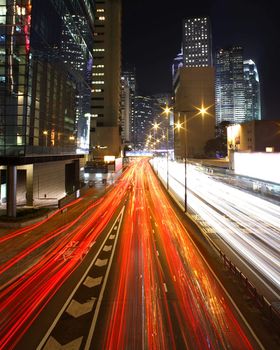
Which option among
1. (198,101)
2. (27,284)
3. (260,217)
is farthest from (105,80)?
(27,284)

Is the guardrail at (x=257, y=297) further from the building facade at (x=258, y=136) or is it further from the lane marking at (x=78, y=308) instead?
the building facade at (x=258, y=136)

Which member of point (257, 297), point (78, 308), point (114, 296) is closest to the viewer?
point (78, 308)

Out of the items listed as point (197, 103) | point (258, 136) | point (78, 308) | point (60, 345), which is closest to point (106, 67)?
point (197, 103)

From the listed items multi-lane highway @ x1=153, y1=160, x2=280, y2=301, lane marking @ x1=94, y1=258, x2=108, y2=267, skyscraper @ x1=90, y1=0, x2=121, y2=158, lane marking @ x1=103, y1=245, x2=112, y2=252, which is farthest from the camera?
skyscraper @ x1=90, y1=0, x2=121, y2=158

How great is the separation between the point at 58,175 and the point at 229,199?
25194 mm

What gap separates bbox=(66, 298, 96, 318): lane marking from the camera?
36.9 feet

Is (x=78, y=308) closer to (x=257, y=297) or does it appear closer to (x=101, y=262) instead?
(x=101, y=262)

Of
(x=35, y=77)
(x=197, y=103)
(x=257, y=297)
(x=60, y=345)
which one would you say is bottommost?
(x=60, y=345)

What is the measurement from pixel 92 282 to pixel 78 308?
2.40 meters

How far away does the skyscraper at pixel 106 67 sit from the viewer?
13538 centimetres

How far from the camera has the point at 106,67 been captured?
13838 cm

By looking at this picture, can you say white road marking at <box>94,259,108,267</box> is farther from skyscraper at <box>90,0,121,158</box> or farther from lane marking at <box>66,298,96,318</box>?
skyscraper at <box>90,0,121,158</box>

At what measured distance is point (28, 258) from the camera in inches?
679

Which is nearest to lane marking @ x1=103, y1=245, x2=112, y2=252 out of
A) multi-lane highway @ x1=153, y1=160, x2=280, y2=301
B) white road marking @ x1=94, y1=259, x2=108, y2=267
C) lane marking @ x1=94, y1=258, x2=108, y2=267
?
lane marking @ x1=94, y1=258, x2=108, y2=267
